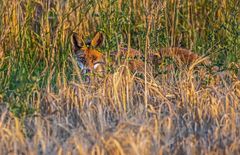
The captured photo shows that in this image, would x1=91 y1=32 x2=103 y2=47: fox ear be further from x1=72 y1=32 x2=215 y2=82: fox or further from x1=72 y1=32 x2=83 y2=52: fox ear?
x1=72 y1=32 x2=83 y2=52: fox ear

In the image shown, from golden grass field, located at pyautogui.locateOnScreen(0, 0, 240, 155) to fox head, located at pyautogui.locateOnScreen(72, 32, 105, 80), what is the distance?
0.31 feet

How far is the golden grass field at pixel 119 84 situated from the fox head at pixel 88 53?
96 mm

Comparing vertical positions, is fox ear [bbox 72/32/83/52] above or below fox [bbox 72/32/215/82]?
above

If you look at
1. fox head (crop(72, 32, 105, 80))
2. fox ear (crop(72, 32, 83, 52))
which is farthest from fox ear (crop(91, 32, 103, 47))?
fox ear (crop(72, 32, 83, 52))

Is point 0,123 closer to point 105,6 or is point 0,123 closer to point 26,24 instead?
point 26,24

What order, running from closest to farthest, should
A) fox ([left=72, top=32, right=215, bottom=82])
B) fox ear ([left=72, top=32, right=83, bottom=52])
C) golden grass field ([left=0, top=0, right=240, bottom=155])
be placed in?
golden grass field ([left=0, top=0, right=240, bottom=155])
fox ([left=72, top=32, right=215, bottom=82])
fox ear ([left=72, top=32, right=83, bottom=52])

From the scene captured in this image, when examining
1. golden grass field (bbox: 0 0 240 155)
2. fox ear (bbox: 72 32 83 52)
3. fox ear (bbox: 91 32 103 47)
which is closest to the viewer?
golden grass field (bbox: 0 0 240 155)

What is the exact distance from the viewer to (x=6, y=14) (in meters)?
8.20

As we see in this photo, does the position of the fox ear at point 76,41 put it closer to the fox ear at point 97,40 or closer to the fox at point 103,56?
the fox at point 103,56

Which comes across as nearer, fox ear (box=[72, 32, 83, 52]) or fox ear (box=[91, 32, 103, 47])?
fox ear (box=[91, 32, 103, 47])

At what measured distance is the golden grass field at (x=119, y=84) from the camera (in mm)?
5148

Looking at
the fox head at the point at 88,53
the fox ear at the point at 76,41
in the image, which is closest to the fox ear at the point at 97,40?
the fox head at the point at 88,53

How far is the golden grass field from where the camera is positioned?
515 centimetres

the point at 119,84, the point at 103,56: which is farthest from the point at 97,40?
the point at 119,84
